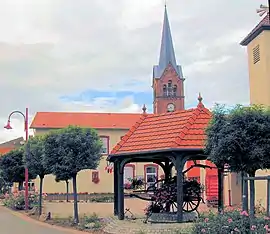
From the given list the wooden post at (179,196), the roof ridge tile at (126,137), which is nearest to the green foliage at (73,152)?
the roof ridge tile at (126,137)

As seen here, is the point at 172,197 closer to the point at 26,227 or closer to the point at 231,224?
the point at 26,227

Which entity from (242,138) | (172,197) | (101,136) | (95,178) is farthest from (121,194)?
(101,136)

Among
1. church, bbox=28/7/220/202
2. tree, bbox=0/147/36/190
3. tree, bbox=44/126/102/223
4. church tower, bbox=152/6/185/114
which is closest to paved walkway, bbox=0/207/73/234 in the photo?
tree, bbox=44/126/102/223

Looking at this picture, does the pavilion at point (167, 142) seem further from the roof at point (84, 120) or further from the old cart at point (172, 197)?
the roof at point (84, 120)

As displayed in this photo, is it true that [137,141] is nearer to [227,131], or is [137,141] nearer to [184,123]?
[184,123]

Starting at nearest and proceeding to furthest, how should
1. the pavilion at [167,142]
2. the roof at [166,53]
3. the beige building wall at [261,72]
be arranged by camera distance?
the pavilion at [167,142] < the beige building wall at [261,72] < the roof at [166,53]

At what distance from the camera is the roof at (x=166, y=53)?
264 feet

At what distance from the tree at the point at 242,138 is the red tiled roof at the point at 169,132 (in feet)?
14.1

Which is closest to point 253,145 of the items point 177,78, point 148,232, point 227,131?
point 227,131

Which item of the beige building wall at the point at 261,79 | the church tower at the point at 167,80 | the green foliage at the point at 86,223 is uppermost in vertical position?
the church tower at the point at 167,80

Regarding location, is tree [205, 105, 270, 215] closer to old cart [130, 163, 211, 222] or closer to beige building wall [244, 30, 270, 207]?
old cart [130, 163, 211, 222]

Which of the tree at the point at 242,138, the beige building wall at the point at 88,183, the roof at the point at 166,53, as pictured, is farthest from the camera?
the roof at the point at 166,53

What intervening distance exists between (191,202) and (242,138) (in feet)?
22.8

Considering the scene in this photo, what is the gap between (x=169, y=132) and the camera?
18.4 metres
